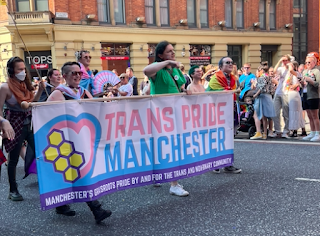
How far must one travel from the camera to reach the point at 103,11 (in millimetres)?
22109

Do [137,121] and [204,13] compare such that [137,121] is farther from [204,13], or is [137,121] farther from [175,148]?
[204,13]

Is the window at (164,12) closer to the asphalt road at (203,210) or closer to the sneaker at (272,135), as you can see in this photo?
the sneaker at (272,135)

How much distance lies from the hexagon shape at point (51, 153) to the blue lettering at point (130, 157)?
2.81ft

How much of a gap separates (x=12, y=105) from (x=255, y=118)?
6.36 meters

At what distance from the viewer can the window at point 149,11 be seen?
2348cm

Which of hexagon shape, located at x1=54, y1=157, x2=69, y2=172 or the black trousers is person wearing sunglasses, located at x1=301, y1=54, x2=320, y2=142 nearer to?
the black trousers

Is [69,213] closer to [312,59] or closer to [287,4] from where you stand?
[312,59]

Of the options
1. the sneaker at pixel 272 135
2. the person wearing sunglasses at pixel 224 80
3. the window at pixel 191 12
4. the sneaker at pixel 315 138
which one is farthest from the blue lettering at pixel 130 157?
the window at pixel 191 12

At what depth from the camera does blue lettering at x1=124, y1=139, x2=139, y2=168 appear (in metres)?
4.01

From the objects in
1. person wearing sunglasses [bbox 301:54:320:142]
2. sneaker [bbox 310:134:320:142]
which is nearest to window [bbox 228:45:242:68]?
person wearing sunglasses [bbox 301:54:320:142]

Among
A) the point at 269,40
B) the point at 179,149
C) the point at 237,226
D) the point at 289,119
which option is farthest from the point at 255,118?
the point at 269,40

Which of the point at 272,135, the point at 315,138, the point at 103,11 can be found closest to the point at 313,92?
the point at 315,138

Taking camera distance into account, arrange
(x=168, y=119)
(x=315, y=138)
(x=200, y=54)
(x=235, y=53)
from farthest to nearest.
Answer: (x=235, y=53) → (x=200, y=54) → (x=315, y=138) → (x=168, y=119)

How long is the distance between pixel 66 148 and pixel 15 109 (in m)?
1.62
